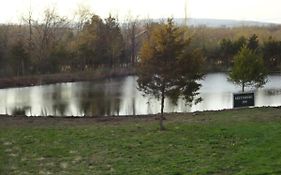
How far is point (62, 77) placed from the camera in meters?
49.6

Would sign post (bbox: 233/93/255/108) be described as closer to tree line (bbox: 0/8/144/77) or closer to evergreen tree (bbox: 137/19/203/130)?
evergreen tree (bbox: 137/19/203/130)

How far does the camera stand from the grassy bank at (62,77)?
44472 mm

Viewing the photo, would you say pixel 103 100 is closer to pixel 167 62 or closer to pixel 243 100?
pixel 243 100

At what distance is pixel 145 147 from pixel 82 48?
1709 inches

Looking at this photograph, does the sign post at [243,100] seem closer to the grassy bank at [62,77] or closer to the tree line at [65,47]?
the grassy bank at [62,77]

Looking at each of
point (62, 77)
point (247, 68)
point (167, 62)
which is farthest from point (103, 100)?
point (62, 77)

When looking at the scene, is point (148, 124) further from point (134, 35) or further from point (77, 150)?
point (134, 35)

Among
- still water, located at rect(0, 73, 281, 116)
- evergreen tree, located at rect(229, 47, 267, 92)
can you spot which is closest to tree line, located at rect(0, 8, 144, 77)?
still water, located at rect(0, 73, 281, 116)

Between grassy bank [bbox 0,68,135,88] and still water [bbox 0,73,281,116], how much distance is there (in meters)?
3.36

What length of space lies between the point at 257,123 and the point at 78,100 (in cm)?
1790

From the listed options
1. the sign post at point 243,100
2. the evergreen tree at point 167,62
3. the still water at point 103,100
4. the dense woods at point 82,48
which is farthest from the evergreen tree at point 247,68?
the dense woods at point 82,48

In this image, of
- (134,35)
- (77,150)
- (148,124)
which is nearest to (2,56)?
(134,35)

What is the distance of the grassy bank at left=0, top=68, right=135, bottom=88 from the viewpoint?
4447 centimetres

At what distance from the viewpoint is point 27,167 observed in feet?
35.4
